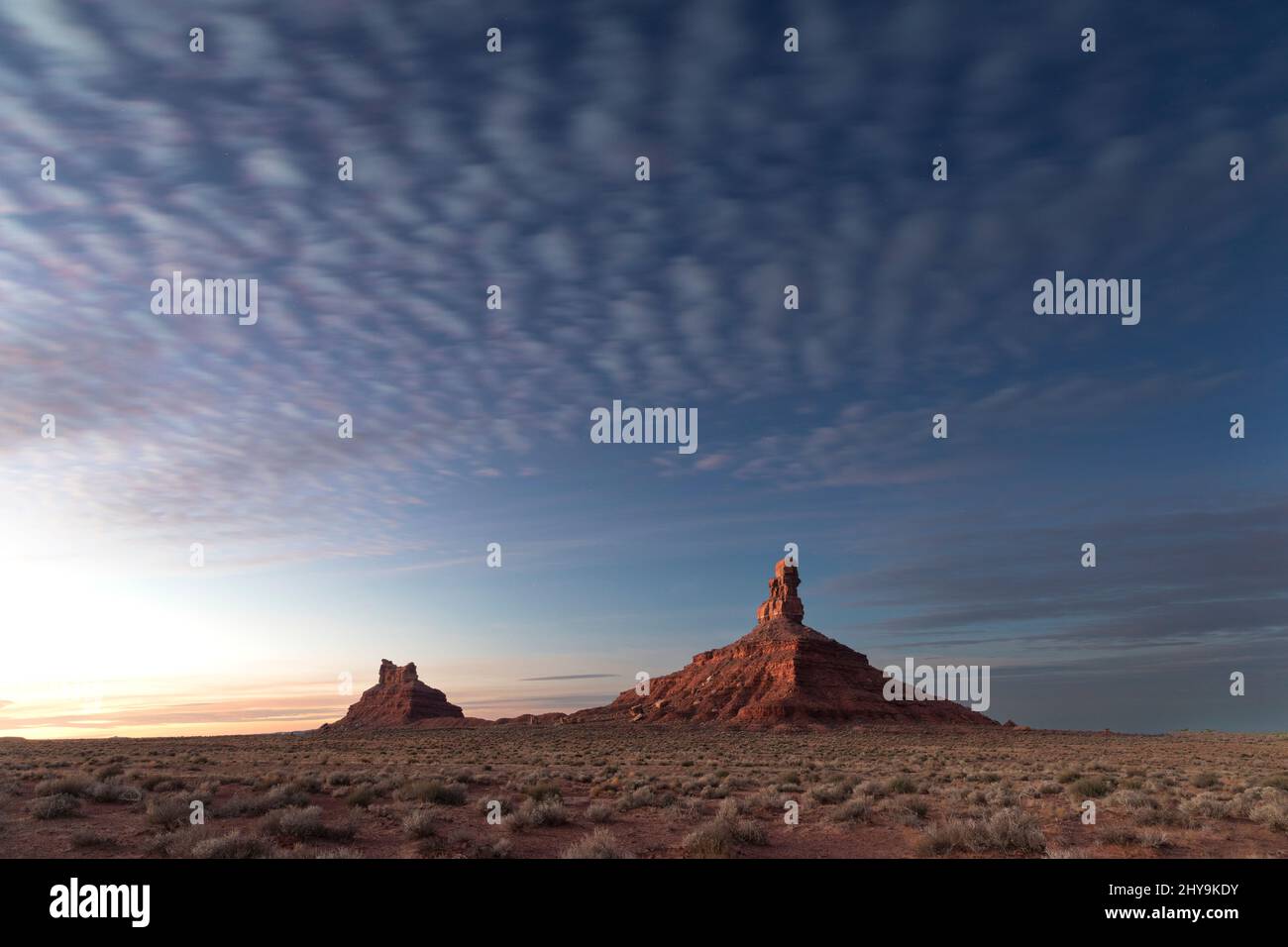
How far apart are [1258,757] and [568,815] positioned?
49564 millimetres

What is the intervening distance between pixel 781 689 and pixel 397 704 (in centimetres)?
10137

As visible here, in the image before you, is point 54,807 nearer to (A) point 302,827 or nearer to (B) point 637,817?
(A) point 302,827

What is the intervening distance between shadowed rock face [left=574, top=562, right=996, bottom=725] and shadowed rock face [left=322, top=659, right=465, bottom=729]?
173 ft

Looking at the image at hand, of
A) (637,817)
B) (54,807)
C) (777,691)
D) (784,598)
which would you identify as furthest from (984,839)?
(784,598)

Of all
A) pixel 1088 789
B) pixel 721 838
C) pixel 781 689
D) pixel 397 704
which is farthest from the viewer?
pixel 397 704

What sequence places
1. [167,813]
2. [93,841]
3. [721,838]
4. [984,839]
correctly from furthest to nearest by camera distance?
[167,813], [93,841], [721,838], [984,839]

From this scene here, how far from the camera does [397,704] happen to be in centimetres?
16375

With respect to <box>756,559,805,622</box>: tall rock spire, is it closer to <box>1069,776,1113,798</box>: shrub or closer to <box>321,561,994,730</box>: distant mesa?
<box>321,561,994,730</box>: distant mesa

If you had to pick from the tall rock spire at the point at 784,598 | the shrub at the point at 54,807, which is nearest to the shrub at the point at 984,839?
the shrub at the point at 54,807

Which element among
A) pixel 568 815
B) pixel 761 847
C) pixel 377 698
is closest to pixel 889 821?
pixel 761 847

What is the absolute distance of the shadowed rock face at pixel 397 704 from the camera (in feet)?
523
